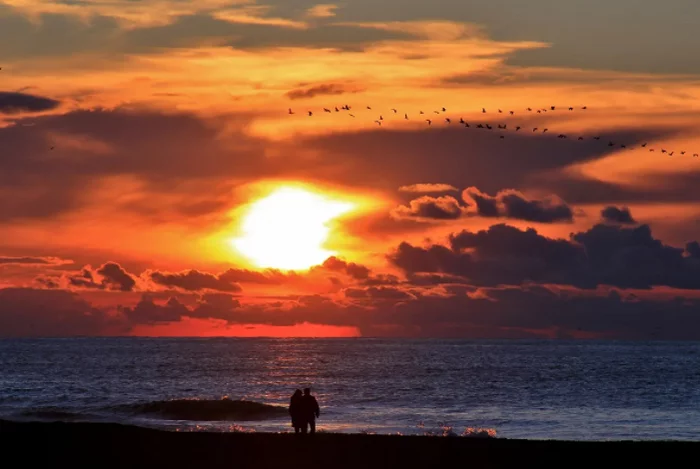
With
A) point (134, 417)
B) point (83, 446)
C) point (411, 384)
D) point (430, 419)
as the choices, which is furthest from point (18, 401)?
point (83, 446)

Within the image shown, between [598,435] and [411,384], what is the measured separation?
60.1 meters

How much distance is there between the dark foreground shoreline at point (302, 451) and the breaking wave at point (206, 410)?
106 ft

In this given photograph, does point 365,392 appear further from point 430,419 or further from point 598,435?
point 598,435

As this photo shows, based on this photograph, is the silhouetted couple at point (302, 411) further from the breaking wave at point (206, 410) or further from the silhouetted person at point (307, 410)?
the breaking wave at point (206, 410)

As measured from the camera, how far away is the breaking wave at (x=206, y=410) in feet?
242

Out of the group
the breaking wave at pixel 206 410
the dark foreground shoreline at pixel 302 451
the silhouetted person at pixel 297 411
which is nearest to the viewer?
the dark foreground shoreline at pixel 302 451

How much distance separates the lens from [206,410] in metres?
76.9

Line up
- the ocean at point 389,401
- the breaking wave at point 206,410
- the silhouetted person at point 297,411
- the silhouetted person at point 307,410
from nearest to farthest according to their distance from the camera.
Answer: the silhouetted person at point 297,411, the silhouetted person at point 307,410, the ocean at point 389,401, the breaking wave at point 206,410

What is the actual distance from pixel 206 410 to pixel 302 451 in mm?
41496

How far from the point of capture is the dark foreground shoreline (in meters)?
34.3

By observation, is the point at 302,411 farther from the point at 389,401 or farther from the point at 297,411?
the point at 389,401

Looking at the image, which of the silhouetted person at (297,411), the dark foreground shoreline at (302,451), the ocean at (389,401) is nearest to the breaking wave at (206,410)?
the ocean at (389,401)

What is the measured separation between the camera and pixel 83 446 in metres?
37.0

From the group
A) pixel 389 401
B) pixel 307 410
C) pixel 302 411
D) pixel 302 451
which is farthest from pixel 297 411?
pixel 389 401
